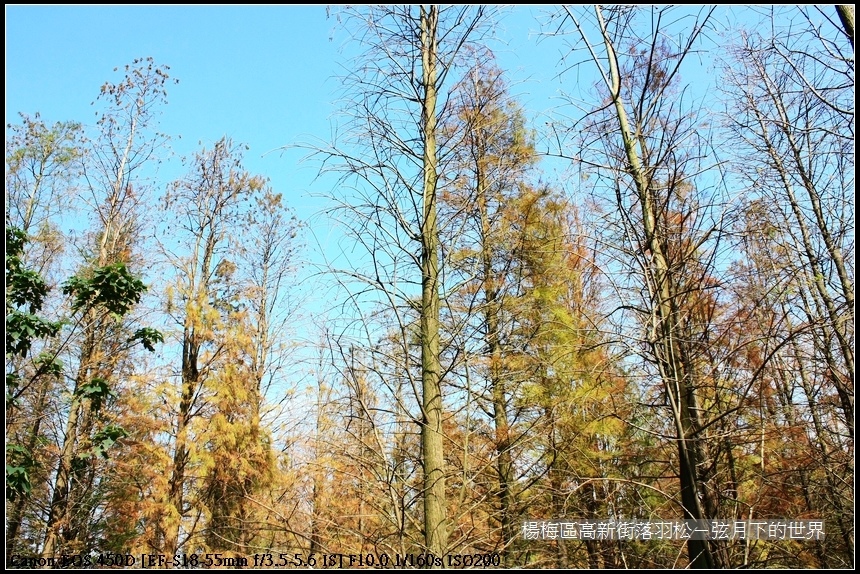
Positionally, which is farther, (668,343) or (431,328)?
(431,328)

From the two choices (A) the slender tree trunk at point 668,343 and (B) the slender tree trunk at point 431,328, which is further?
(B) the slender tree trunk at point 431,328

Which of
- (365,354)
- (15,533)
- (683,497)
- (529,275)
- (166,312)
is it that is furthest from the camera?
(15,533)

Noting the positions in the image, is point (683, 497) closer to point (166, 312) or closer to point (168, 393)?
point (168, 393)

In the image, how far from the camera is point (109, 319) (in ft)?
35.8

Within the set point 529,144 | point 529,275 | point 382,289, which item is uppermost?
point 529,144

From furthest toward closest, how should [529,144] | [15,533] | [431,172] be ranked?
[15,533], [529,144], [431,172]

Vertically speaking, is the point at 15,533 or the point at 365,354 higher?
the point at 365,354

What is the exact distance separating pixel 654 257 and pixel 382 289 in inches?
65.6

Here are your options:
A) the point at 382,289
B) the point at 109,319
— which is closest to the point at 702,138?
the point at 382,289

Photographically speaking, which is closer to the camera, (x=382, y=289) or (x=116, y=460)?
(x=382, y=289)

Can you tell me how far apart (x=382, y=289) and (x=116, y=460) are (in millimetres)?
10328

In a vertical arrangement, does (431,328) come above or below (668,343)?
above

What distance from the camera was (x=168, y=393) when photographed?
31.1ft

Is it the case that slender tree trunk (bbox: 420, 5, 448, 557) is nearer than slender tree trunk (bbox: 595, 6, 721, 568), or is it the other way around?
slender tree trunk (bbox: 595, 6, 721, 568)
